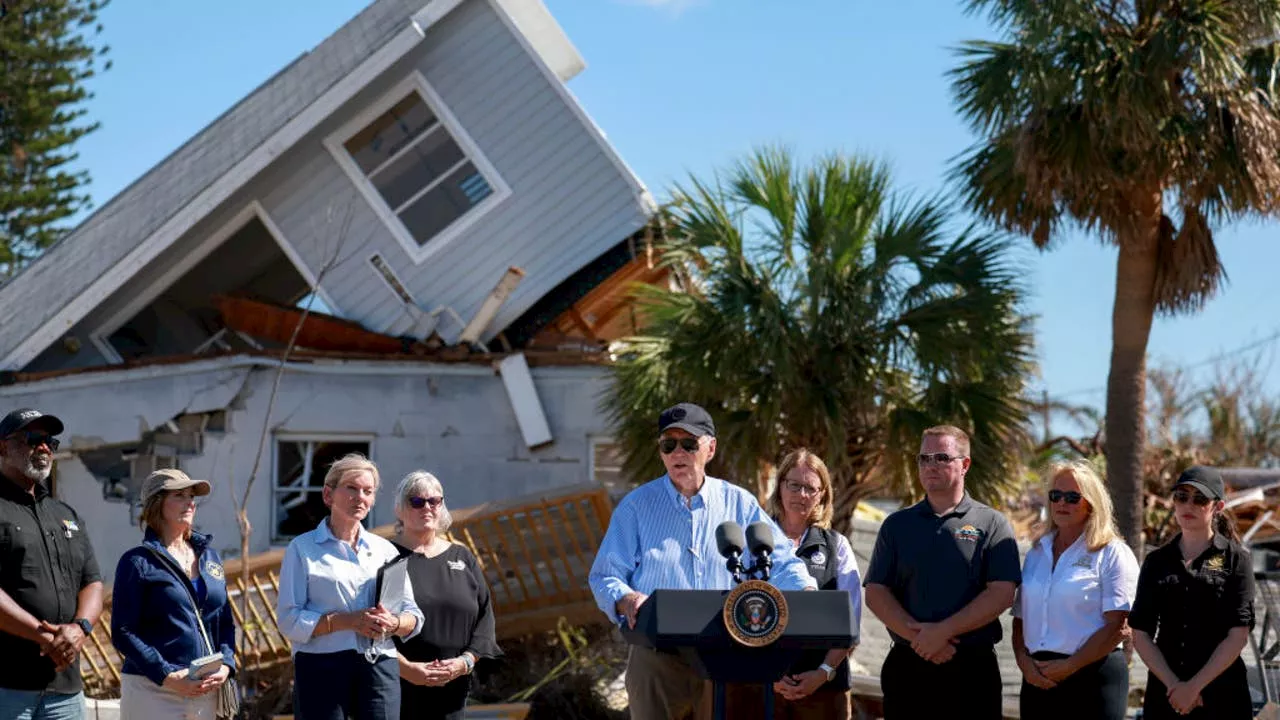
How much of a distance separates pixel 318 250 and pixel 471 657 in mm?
9124

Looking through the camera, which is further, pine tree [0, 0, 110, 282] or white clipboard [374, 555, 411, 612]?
pine tree [0, 0, 110, 282]

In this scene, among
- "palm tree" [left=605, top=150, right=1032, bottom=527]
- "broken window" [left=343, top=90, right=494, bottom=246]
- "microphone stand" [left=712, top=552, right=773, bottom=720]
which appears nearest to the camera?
"microphone stand" [left=712, top=552, right=773, bottom=720]

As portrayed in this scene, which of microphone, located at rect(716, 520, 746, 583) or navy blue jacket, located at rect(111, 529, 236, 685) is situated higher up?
navy blue jacket, located at rect(111, 529, 236, 685)

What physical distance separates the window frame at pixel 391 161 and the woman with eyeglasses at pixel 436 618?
8.24 m

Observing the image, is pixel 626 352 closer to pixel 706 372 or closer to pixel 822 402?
pixel 706 372

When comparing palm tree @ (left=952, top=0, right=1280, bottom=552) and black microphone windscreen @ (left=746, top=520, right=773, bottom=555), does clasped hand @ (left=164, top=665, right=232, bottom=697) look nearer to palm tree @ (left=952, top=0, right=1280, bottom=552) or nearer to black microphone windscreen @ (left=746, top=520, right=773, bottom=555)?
black microphone windscreen @ (left=746, top=520, right=773, bottom=555)

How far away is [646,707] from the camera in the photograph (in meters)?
5.77

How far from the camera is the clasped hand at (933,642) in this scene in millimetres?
6121

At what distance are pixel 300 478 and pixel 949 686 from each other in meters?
9.15

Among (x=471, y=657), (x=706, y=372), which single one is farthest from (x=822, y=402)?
(x=471, y=657)

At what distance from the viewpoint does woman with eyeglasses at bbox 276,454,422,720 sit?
5.93m

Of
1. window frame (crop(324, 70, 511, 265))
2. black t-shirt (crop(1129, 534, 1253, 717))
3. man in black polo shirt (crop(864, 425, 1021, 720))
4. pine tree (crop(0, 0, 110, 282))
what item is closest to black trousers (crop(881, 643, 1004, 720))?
man in black polo shirt (crop(864, 425, 1021, 720))

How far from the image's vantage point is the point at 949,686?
20.3 feet

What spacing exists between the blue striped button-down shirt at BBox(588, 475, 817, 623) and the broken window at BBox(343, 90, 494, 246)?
9503 mm
